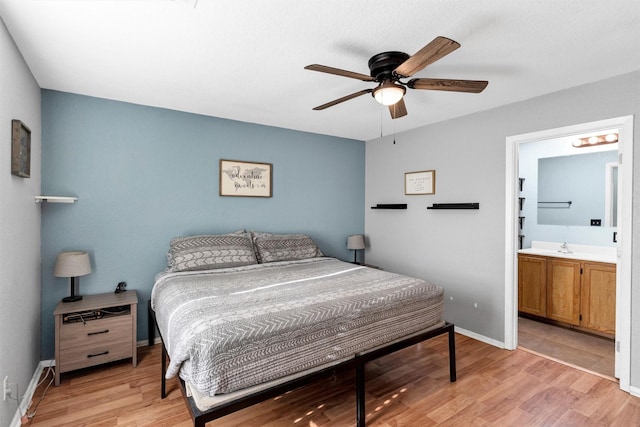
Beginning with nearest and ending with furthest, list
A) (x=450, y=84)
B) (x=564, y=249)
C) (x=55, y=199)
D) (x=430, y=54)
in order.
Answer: (x=430, y=54), (x=450, y=84), (x=55, y=199), (x=564, y=249)

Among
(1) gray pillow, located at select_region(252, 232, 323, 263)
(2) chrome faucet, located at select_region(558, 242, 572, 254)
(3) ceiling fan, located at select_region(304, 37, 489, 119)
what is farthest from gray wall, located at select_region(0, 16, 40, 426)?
(2) chrome faucet, located at select_region(558, 242, 572, 254)

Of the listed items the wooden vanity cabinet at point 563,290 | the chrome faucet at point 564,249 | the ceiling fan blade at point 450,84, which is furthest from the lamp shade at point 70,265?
the chrome faucet at point 564,249

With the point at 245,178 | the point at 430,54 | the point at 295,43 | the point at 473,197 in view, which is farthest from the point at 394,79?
the point at 245,178

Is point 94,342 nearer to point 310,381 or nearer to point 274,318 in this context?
point 274,318

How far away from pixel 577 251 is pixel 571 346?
1.32 m

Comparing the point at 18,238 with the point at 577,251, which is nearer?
the point at 18,238

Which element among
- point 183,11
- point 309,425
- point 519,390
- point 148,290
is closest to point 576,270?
point 519,390

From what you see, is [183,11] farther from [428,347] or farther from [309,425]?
[428,347]

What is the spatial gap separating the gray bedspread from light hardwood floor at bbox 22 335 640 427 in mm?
518

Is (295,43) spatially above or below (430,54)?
above

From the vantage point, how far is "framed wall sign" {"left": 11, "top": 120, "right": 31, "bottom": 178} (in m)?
1.95

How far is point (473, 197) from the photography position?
3.53 m

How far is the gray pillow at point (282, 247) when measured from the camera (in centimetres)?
360

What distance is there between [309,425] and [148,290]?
219 centimetres
